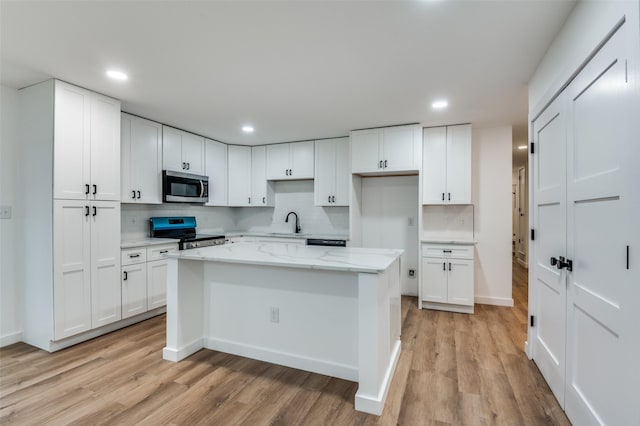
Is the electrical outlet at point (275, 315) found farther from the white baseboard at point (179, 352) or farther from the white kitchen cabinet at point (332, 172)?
the white kitchen cabinet at point (332, 172)

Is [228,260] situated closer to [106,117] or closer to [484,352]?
[106,117]

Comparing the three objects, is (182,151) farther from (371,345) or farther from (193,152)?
(371,345)

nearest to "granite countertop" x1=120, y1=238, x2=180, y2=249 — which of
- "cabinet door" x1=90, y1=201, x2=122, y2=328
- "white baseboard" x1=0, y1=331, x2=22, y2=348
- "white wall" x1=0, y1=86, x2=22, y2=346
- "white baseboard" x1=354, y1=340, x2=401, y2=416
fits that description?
"cabinet door" x1=90, y1=201, x2=122, y2=328

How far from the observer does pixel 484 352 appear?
8.97ft

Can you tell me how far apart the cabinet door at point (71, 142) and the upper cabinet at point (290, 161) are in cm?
268

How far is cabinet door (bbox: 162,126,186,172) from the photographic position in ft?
13.3

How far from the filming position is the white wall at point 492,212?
411 cm

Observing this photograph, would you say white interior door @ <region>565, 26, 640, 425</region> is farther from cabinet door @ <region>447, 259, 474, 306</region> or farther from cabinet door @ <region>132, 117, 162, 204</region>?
cabinet door @ <region>132, 117, 162, 204</region>

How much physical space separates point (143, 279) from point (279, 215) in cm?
249

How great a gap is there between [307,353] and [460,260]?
8.02 ft

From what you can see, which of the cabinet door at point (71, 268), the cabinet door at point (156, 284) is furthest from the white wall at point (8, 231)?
the cabinet door at point (156, 284)

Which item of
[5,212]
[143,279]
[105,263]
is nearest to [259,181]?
[143,279]

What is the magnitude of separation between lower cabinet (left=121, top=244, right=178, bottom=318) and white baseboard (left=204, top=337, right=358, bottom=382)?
1.21m

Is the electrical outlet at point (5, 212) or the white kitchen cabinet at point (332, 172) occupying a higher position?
the white kitchen cabinet at point (332, 172)
